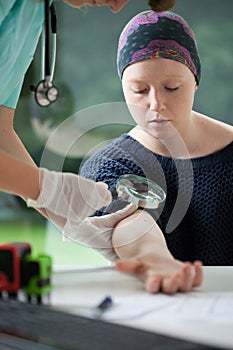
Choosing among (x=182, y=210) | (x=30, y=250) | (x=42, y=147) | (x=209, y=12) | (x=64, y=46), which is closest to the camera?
(x=30, y=250)

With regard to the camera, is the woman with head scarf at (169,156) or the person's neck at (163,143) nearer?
the woman with head scarf at (169,156)

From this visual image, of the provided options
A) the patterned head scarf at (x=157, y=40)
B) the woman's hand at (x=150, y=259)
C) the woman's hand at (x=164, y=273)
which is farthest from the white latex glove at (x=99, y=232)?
the patterned head scarf at (x=157, y=40)

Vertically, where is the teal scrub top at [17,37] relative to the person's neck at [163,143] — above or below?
above

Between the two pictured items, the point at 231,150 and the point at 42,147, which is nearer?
the point at 42,147

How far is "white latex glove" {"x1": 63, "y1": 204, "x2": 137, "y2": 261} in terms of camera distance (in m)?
1.33

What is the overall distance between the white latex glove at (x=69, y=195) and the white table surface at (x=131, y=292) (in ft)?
0.42

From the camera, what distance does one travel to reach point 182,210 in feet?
5.35

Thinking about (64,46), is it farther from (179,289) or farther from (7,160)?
(179,289)

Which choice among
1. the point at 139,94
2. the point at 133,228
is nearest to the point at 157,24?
the point at 139,94

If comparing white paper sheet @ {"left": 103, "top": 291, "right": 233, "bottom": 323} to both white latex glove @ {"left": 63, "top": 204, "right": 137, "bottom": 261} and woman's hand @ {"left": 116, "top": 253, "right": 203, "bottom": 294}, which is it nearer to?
woman's hand @ {"left": 116, "top": 253, "right": 203, "bottom": 294}

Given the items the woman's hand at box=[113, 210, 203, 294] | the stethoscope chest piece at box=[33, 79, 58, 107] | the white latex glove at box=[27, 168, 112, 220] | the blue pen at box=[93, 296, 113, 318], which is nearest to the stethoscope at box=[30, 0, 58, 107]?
the stethoscope chest piece at box=[33, 79, 58, 107]

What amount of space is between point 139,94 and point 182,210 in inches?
14.7

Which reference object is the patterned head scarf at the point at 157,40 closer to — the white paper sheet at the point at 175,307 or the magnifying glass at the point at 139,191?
the magnifying glass at the point at 139,191

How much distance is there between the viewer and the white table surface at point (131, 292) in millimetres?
861
